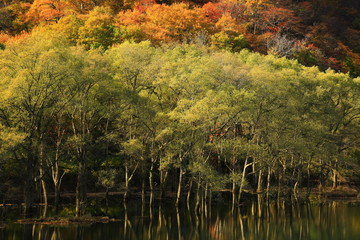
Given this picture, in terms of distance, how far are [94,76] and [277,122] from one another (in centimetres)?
2218

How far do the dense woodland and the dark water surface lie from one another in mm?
2946

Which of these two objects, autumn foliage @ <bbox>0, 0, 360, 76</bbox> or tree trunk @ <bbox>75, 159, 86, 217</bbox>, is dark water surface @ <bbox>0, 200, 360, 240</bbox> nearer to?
tree trunk @ <bbox>75, 159, 86, 217</bbox>

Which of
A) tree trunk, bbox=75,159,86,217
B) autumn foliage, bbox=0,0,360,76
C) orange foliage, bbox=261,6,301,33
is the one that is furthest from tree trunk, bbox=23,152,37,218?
orange foliage, bbox=261,6,301,33

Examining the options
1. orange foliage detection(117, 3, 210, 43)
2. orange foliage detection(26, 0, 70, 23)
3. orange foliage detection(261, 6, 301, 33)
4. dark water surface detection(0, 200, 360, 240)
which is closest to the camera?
dark water surface detection(0, 200, 360, 240)

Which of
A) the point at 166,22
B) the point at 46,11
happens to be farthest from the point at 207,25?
the point at 46,11

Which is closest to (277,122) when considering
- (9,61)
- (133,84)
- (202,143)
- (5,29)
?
(202,143)

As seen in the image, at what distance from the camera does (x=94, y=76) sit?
146 ft

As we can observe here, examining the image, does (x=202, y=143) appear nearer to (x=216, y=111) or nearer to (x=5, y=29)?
(x=216, y=111)

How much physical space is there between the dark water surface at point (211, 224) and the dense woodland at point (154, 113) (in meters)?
2.95

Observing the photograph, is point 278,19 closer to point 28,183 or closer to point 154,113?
point 154,113

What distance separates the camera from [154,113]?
5316cm

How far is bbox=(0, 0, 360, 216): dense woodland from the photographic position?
139ft

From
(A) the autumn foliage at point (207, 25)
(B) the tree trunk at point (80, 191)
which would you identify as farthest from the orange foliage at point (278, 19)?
(B) the tree trunk at point (80, 191)

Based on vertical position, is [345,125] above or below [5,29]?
below
